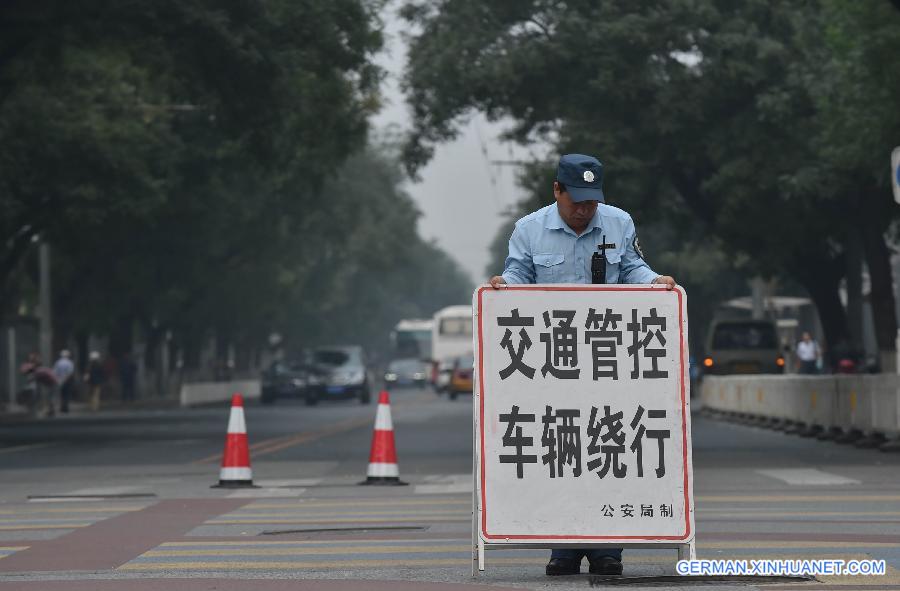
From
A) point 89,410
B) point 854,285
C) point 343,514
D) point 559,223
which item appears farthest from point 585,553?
point 89,410

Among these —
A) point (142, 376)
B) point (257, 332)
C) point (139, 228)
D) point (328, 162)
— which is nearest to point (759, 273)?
point (328, 162)

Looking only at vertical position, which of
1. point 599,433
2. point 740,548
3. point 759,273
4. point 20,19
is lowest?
point 740,548

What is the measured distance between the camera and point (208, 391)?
72188 millimetres

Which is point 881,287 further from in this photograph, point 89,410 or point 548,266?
point 548,266

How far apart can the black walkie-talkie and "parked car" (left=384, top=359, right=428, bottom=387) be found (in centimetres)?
9832

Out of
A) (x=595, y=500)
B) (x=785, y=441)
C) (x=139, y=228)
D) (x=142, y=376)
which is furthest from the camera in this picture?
(x=142, y=376)

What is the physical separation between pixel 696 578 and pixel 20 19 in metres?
22.6

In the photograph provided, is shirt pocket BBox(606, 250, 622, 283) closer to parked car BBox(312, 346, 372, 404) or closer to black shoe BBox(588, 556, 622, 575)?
black shoe BBox(588, 556, 622, 575)

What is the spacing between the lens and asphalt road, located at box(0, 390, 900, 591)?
9.38 meters

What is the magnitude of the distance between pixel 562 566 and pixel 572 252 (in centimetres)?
140

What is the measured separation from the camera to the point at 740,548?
1045cm

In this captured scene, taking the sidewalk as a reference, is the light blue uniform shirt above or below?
above

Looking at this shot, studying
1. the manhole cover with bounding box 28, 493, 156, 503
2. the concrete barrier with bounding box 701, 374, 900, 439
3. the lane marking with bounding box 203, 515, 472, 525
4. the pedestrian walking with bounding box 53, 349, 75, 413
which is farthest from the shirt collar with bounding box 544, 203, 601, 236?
the pedestrian walking with bounding box 53, 349, 75, 413

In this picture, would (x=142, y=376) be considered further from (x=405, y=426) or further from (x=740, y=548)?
(x=740, y=548)
